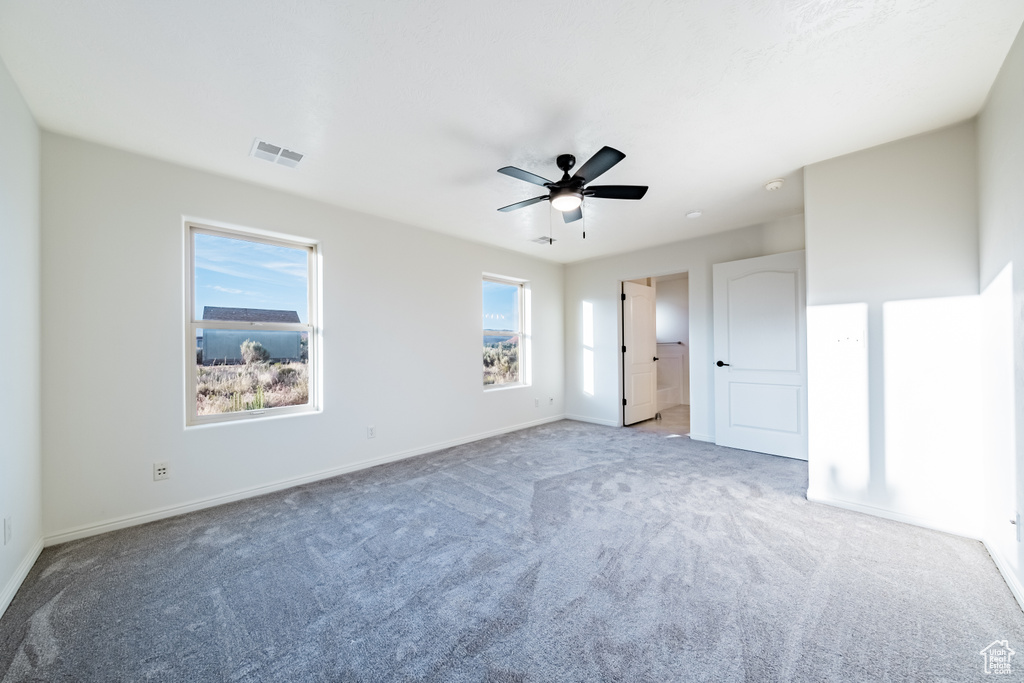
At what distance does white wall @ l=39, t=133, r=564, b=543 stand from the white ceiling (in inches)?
12.2

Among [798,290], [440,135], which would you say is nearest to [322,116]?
[440,135]

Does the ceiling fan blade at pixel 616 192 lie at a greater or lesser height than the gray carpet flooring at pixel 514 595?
greater

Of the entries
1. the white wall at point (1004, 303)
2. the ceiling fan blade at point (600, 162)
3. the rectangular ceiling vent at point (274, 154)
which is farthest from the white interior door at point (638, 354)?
the rectangular ceiling vent at point (274, 154)

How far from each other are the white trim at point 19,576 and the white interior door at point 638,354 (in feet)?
17.8

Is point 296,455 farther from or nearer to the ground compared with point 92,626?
farther from the ground

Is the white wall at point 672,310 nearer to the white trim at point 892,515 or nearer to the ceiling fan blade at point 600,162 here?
the white trim at point 892,515

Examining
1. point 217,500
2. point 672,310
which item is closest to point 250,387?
point 217,500

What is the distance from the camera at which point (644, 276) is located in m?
5.24

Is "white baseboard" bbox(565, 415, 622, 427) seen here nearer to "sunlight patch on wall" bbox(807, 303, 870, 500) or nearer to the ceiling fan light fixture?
"sunlight patch on wall" bbox(807, 303, 870, 500)

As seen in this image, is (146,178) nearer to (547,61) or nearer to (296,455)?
(296,455)

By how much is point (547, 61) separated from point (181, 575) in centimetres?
316

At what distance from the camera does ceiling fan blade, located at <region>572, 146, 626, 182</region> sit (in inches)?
81.0

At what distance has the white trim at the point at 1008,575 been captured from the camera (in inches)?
67.1

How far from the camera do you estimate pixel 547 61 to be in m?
1.81
